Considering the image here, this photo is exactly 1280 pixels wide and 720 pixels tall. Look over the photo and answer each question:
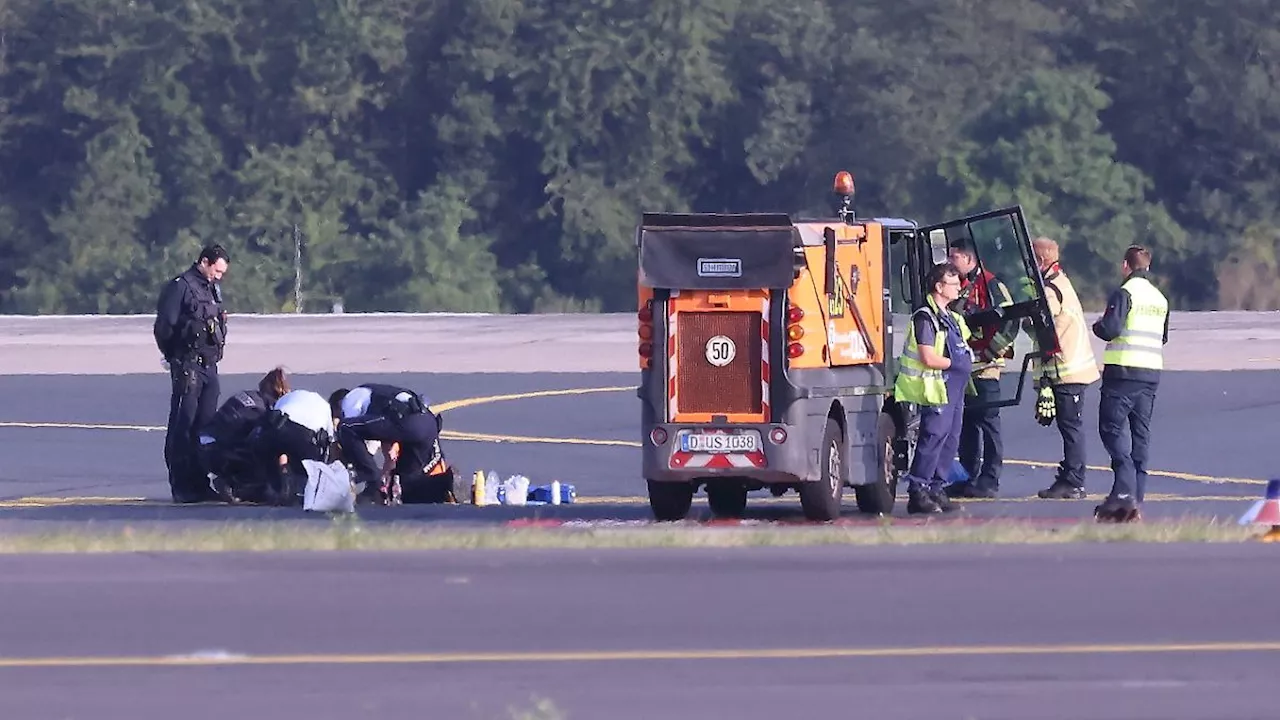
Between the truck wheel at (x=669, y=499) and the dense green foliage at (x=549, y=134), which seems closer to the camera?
the truck wheel at (x=669, y=499)

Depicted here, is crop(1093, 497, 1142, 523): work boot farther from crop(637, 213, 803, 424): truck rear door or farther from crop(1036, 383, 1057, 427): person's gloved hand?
crop(637, 213, 803, 424): truck rear door

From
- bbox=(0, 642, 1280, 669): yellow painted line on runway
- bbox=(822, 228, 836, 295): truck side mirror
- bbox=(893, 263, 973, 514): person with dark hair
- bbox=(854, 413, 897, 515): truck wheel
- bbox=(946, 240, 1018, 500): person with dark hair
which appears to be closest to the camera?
bbox=(0, 642, 1280, 669): yellow painted line on runway

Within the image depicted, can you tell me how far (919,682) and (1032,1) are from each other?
64549mm

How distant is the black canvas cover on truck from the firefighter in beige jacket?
9.25 ft

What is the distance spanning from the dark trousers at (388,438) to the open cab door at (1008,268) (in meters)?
3.45

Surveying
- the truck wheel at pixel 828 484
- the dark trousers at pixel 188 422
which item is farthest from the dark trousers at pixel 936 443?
the dark trousers at pixel 188 422

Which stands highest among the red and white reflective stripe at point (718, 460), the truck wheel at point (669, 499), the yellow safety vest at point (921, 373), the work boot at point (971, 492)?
the yellow safety vest at point (921, 373)

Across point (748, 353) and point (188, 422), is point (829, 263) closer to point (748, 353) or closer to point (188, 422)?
point (748, 353)

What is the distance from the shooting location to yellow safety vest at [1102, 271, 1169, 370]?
14.8 metres

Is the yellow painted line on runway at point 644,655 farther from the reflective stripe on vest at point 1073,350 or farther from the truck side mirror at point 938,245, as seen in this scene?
the reflective stripe on vest at point 1073,350

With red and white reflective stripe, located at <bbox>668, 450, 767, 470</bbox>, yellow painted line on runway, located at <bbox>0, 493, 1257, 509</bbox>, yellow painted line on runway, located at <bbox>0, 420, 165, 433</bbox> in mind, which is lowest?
yellow painted line on runway, located at <bbox>0, 493, 1257, 509</bbox>

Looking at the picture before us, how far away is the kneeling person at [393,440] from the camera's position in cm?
1603

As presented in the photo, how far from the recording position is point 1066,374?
53.4 feet

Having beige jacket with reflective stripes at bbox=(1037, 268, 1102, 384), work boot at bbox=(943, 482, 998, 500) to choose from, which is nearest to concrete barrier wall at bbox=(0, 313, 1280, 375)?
beige jacket with reflective stripes at bbox=(1037, 268, 1102, 384)
